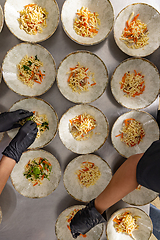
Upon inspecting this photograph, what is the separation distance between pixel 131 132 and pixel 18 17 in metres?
1.68

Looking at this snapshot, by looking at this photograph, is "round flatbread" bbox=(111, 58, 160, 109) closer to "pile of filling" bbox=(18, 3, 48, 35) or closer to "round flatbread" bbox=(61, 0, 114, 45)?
"round flatbread" bbox=(61, 0, 114, 45)

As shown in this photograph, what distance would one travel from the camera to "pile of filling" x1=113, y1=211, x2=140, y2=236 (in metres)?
1.79

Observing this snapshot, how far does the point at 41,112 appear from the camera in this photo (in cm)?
175

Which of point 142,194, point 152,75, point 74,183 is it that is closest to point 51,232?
point 74,183

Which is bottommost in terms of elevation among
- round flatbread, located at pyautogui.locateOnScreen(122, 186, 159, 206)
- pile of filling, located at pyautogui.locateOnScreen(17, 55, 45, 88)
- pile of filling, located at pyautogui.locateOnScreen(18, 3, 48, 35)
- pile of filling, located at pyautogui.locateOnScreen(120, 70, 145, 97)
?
round flatbread, located at pyautogui.locateOnScreen(122, 186, 159, 206)

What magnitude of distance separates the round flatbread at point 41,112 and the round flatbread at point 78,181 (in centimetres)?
39

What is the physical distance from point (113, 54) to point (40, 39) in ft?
2.64

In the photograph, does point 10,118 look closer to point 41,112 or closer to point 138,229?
point 41,112

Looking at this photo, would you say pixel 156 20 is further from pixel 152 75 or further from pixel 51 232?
pixel 51 232

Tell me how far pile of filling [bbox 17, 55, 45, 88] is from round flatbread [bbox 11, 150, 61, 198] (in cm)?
77

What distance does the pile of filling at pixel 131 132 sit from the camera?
175 centimetres

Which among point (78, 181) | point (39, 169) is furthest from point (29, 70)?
point (78, 181)

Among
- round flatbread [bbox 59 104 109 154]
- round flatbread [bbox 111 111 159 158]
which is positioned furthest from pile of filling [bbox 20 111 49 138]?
round flatbread [bbox 111 111 159 158]

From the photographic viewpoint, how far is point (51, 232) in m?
2.00
